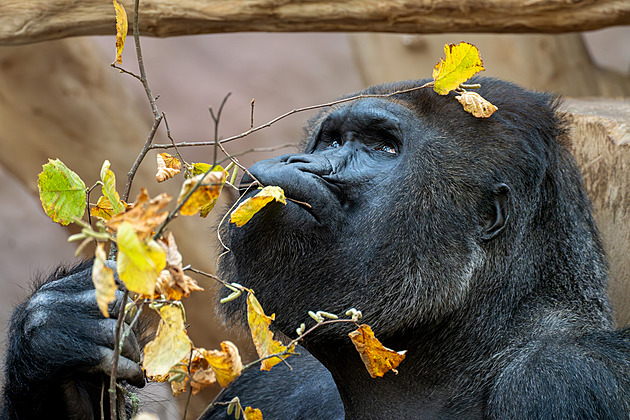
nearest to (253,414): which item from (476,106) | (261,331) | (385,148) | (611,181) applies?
(261,331)

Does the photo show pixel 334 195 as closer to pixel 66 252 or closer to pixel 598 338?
pixel 598 338

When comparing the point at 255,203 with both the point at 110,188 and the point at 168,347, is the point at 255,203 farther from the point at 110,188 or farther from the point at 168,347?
the point at 168,347

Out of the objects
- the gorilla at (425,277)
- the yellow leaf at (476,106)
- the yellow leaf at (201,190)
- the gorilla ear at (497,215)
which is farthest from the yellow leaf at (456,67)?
the yellow leaf at (201,190)

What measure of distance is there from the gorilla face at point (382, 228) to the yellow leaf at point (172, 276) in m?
0.63

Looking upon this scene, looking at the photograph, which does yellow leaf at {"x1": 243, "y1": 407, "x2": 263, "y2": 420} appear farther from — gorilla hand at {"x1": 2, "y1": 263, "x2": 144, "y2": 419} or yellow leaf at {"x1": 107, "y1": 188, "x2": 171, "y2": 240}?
yellow leaf at {"x1": 107, "y1": 188, "x2": 171, "y2": 240}

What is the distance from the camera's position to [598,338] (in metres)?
2.28

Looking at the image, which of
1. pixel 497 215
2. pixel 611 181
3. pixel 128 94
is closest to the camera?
pixel 497 215

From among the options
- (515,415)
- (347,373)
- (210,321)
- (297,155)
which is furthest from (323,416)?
(210,321)

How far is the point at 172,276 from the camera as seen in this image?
1.62 metres

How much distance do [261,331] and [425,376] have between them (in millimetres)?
729

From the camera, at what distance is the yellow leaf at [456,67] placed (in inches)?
87.3

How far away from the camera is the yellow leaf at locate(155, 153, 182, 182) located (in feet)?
6.90

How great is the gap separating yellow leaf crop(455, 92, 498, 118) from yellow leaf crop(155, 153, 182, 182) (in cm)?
93

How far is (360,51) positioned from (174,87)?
15.0 ft
